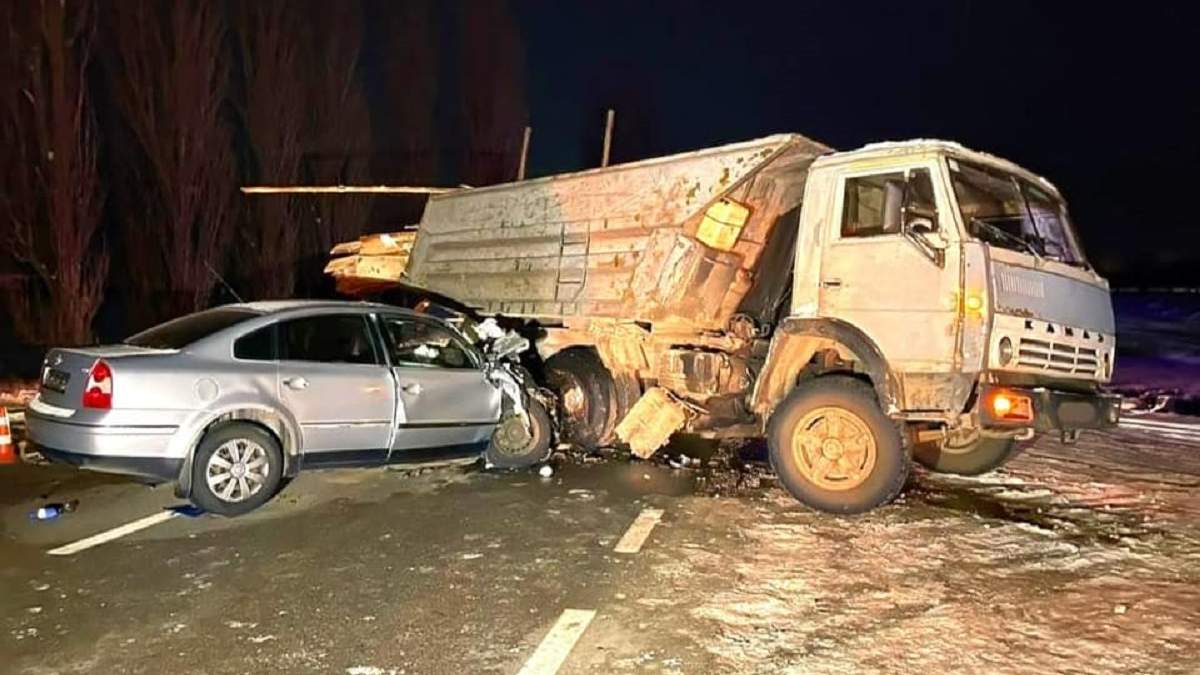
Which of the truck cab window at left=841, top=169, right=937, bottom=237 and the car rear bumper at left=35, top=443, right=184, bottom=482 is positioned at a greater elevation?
the truck cab window at left=841, top=169, right=937, bottom=237

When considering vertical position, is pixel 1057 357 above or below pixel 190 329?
above

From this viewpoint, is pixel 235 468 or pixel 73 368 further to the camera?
pixel 235 468

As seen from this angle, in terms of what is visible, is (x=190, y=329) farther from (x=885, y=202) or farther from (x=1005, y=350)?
(x=1005, y=350)

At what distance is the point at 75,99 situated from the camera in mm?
17125

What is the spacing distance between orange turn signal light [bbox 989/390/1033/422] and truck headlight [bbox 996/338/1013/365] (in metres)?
0.23

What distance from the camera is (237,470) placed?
22.2 ft

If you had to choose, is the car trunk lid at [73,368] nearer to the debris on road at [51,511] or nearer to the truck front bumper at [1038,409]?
the debris on road at [51,511]

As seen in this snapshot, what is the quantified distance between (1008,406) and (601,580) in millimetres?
3166

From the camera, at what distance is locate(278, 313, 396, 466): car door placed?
23.2ft

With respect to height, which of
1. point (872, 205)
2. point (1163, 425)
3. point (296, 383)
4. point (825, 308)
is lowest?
point (1163, 425)

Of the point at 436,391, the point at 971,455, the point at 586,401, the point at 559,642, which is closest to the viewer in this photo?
the point at 559,642

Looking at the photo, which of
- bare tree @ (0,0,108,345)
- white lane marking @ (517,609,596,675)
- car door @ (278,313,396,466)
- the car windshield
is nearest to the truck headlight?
white lane marking @ (517,609,596,675)

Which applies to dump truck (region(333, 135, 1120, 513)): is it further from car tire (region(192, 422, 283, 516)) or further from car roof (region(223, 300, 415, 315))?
car tire (region(192, 422, 283, 516))

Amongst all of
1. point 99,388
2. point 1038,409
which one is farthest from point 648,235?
point 99,388
